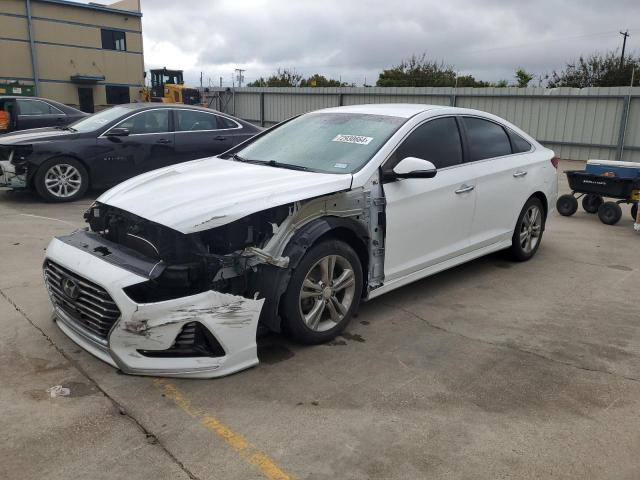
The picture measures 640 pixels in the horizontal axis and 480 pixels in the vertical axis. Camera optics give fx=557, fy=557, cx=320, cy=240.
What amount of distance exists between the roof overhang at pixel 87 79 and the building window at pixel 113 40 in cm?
213

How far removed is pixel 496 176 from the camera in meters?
5.23

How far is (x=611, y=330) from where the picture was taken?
431 centimetres

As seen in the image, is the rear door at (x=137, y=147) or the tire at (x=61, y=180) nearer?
the tire at (x=61, y=180)

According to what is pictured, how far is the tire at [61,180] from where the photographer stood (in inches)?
328

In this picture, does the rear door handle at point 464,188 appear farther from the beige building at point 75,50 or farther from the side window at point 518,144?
the beige building at point 75,50

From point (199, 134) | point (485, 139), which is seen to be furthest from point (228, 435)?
point (199, 134)

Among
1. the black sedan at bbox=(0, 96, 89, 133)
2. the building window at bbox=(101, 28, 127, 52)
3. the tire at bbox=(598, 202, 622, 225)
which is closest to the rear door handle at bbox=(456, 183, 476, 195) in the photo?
the tire at bbox=(598, 202, 622, 225)

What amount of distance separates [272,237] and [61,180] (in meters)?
6.27

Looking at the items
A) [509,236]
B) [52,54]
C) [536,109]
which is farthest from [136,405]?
[52,54]

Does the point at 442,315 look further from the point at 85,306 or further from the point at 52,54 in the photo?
the point at 52,54

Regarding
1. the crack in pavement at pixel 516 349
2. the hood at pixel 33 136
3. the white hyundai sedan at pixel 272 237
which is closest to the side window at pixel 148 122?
the hood at pixel 33 136

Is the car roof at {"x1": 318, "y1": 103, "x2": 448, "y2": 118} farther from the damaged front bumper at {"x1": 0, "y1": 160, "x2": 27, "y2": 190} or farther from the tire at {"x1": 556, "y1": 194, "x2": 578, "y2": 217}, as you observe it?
the damaged front bumper at {"x1": 0, "y1": 160, "x2": 27, "y2": 190}

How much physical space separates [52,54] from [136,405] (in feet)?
113

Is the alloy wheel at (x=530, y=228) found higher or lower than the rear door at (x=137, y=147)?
lower
